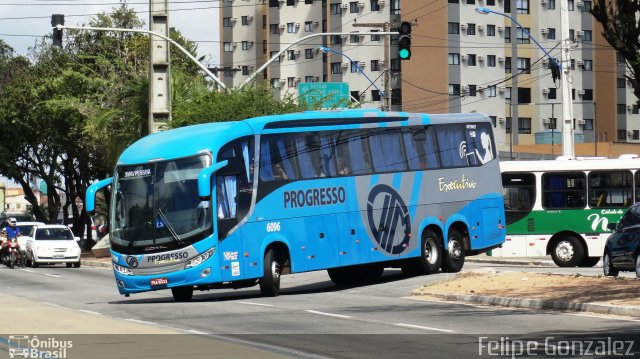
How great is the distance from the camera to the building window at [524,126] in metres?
102

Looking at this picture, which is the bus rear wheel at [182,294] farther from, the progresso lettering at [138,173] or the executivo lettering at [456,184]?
the executivo lettering at [456,184]

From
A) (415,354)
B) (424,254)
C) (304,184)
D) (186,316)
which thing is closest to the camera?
(415,354)

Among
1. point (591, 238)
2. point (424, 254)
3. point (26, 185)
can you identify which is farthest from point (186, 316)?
point (26, 185)

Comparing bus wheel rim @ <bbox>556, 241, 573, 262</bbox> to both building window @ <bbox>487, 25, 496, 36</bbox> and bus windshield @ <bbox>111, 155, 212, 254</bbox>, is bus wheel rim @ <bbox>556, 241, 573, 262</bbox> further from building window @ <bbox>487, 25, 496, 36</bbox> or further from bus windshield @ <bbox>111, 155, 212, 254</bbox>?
building window @ <bbox>487, 25, 496, 36</bbox>

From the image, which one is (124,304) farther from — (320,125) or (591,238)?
(591,238)

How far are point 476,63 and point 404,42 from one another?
64084mm

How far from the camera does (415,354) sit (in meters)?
14.9

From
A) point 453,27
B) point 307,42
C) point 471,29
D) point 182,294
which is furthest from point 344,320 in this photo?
point 307,42

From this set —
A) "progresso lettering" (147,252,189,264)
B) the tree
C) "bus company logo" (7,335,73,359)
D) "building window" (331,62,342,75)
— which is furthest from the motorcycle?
"building window" (331,62,342,75)

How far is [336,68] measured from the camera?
105062mm

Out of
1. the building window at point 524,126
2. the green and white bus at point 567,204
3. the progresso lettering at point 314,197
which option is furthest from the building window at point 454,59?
the progresso lettering at point 314,197

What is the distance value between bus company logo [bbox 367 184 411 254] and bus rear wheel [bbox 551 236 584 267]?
8.11 m

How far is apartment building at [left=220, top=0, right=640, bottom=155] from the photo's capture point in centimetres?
9562

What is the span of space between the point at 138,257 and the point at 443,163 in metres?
8.32
